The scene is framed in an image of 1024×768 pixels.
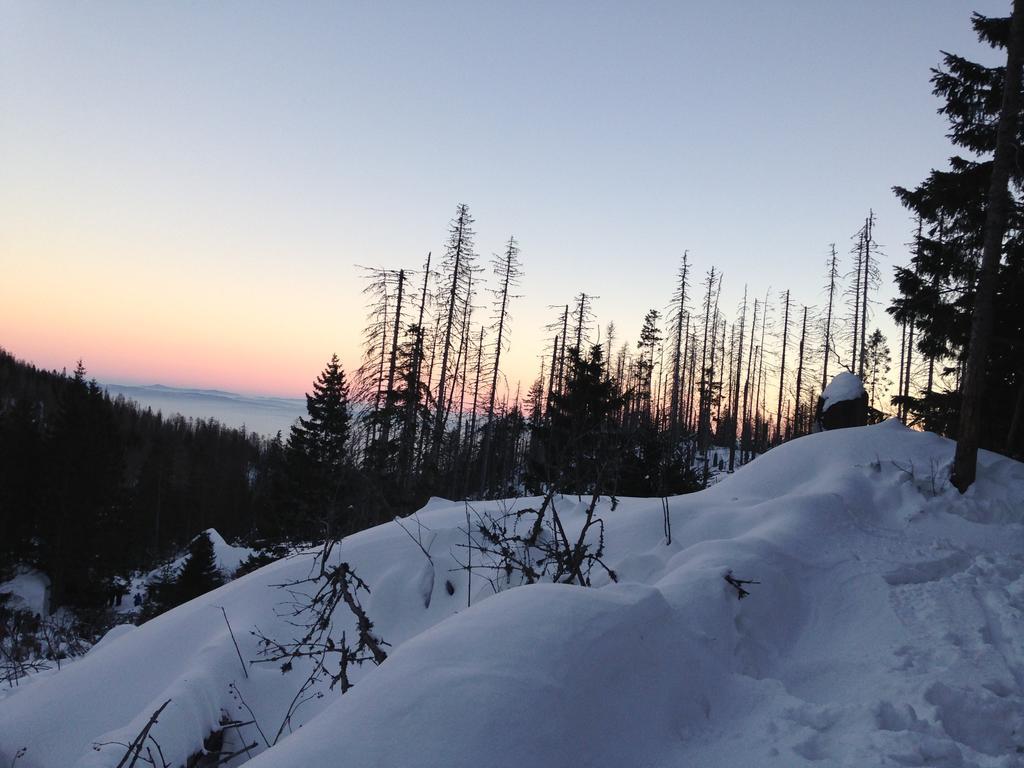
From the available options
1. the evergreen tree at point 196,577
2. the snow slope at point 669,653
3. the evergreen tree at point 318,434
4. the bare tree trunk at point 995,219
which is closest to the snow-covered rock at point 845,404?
the bare tree trunk at point 995,219

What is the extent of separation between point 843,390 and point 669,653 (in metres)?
10.7

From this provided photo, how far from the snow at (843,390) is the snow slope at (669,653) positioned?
416 centimetres

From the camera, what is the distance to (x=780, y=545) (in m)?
4.68

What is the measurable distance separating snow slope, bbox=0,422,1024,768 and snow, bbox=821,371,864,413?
4160 mm

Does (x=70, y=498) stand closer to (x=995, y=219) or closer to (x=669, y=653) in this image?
(x=669, y=653)

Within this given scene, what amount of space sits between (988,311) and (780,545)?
212 inches

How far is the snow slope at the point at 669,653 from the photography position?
2.20 meters

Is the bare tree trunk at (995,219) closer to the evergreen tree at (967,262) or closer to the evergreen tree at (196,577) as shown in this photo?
the evergreen tree at (967,262)

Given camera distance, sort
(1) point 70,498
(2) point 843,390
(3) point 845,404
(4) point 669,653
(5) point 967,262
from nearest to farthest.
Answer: (4) point 669,653
(5) point 967,262
(3) point 845,404
(2) point 843,390
(1) point 70,498

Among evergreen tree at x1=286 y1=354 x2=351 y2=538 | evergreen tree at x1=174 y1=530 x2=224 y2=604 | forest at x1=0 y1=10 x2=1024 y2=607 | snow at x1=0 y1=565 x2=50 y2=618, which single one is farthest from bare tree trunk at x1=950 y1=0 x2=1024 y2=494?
snow at x1=0 y1=565 x2=50 y2=618

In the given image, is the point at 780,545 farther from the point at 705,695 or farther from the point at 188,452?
the point at 188,452

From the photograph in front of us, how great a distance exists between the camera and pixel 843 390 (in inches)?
446

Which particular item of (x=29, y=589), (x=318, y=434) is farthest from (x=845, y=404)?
(x=29, y=589)

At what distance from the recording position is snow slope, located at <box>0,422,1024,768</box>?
2203 millimetres
